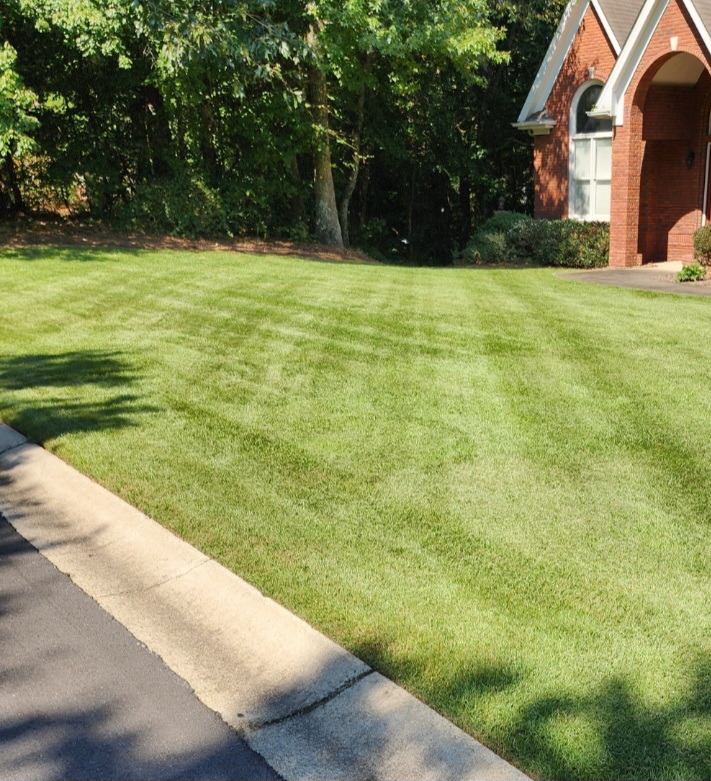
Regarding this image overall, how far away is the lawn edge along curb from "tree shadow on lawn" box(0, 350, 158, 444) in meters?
1.34

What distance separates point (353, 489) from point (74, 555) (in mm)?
1683

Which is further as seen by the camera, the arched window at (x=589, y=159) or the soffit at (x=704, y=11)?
the arched window at (x=589, y=159)

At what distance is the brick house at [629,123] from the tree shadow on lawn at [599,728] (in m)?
15.9

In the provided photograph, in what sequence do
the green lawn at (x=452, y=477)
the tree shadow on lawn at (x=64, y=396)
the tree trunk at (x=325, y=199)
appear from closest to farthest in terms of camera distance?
the green lawn at (x=452, y=477)
the tree shadow on lawn at (x=64, y=396)
the tree trunk at (x=325, y=199)

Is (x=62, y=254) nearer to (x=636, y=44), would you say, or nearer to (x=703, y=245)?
(x=636, y=44)

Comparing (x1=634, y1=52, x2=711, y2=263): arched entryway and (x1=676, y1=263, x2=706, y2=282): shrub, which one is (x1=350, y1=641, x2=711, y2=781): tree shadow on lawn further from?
(x1=634, y1=52, x2=711, y2=263): arched entryway

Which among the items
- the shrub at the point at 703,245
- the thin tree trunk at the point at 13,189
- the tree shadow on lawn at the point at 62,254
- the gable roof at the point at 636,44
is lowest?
the shrub at the point at 703,245

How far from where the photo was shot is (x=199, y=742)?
10.9 feet

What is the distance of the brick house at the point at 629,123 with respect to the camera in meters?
17.5

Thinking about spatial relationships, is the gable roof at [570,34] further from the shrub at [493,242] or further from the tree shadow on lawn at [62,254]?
the tree shadow on lawn at [62,254]

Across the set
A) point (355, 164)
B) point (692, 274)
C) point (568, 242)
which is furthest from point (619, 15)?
point (692, 274)

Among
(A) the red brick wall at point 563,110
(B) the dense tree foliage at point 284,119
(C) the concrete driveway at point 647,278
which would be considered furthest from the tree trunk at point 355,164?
(C) the concrete driveway at point 647,278

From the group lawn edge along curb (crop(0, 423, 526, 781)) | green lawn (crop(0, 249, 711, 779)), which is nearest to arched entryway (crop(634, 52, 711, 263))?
green lawn (crop(0, 249, 711, 779))

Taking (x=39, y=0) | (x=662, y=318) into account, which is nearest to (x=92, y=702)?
(x=662, y=318)
